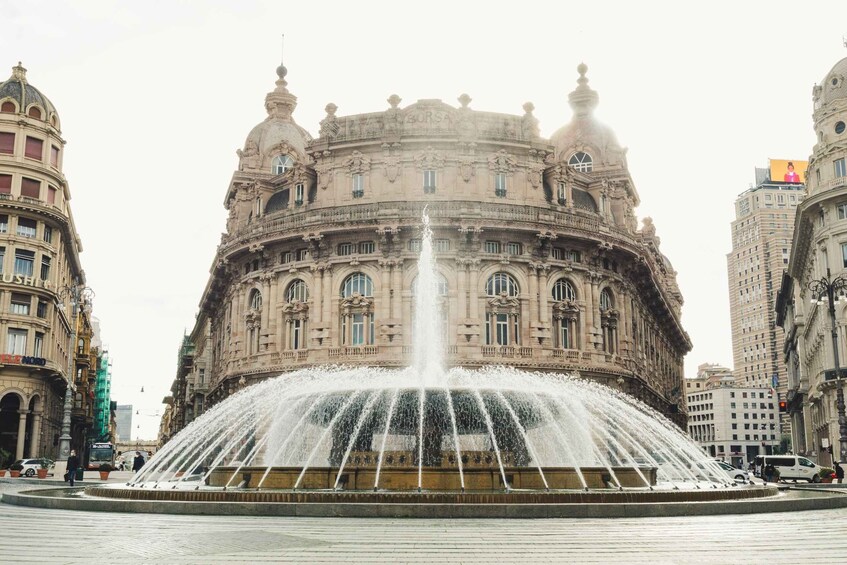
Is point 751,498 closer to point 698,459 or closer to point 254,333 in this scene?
point 698,459

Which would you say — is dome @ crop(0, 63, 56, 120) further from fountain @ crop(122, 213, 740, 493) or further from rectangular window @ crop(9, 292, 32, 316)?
fountain @ crop(122, 213, 740, 493)

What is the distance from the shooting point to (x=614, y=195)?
6097 centimetres

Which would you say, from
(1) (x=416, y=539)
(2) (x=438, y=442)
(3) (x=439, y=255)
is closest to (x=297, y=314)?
(3) (x=439, y=255)

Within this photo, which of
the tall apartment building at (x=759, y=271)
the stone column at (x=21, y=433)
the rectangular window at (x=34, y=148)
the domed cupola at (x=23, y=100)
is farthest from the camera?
the tall apartment building at (x=759, y=271)

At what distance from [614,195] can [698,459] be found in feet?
129

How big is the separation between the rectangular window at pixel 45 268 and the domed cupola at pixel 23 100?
29.5ft

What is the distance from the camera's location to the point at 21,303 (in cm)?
5709

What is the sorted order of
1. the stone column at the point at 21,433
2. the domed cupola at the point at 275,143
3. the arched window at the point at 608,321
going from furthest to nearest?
the domed cupola at the point at 275,143, the stone column at the point at 21,433, the arched window at the point at 608,321

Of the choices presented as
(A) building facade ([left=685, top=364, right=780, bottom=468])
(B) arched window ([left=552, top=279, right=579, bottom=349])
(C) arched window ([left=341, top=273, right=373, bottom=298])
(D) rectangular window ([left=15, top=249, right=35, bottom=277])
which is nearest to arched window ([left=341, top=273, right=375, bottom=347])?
(C) arched window ([left=341, top=273, right=373, bottom=298])

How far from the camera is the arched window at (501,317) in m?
50.3

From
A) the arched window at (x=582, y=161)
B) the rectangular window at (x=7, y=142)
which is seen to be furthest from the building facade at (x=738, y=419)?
the rectangular window at (x=7, y=142)

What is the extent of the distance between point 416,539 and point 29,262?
51358 mm

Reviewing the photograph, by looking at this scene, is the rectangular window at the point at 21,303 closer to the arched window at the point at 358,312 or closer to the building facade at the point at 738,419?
the arched window at the point at 358,312

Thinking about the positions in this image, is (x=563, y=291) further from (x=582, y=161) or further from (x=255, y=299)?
(x=255, y=299)
